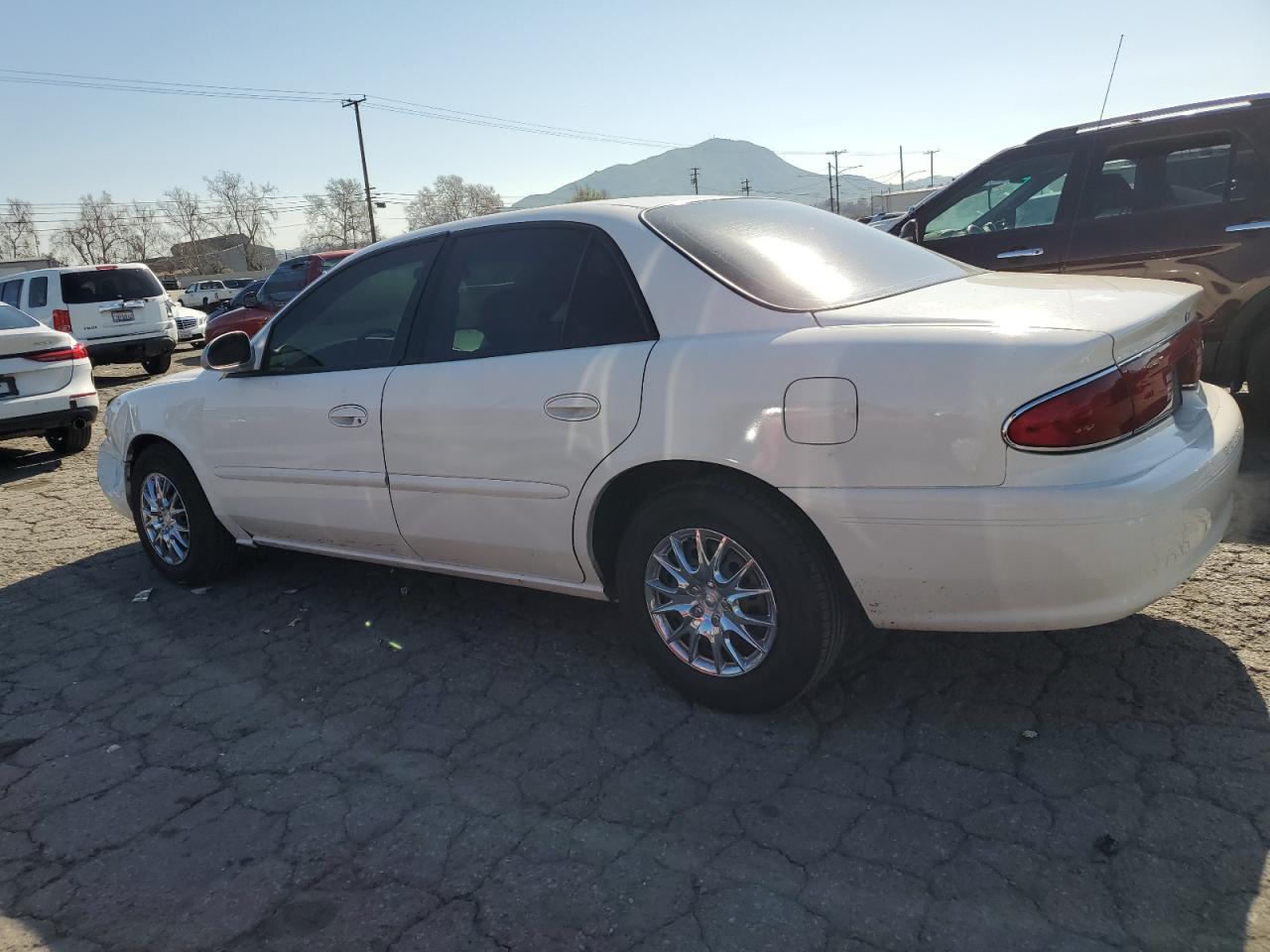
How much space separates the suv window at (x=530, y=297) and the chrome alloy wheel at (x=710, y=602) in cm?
69

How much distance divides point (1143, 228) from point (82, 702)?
18.5ft

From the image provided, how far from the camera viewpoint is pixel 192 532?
14.9ft

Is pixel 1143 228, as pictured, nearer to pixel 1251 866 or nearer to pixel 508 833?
pixel 1251 866

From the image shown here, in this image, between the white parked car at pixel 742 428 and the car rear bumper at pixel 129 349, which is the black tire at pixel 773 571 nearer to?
the white parked car at pixel 742 428

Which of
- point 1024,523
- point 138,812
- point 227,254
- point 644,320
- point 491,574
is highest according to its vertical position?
point 227,254

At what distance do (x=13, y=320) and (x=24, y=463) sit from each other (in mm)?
1292

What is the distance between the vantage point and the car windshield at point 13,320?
8.08 m

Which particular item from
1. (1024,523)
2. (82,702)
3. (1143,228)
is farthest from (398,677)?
(1143,228)

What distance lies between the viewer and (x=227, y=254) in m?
95.4

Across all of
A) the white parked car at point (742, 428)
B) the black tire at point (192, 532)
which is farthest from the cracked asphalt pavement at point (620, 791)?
the black tire at point (192, 532)

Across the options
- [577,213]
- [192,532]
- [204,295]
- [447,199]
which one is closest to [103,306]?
[192,532]

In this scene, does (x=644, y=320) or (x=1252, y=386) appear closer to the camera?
(x=644, y=320)

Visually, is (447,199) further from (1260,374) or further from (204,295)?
(1260,374)

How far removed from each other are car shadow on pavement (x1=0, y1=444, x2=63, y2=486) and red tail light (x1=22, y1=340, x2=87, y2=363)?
0.95 m
